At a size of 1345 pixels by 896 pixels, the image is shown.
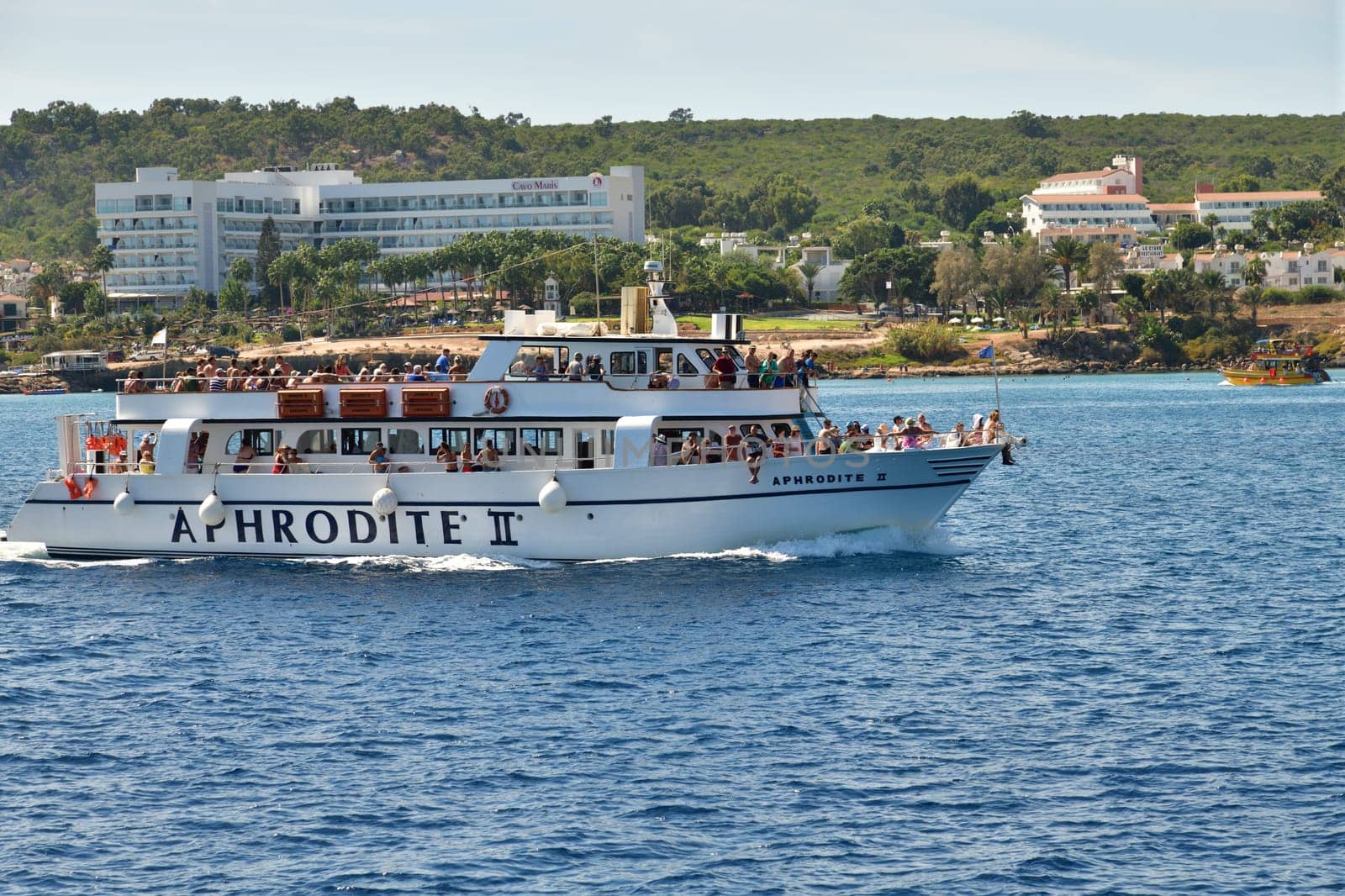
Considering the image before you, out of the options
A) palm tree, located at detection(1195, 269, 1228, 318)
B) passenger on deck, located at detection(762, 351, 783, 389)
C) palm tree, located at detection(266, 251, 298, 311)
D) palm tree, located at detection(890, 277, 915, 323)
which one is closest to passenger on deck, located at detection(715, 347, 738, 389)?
passenger on deck, located at detection(762, 351, 783, 389)

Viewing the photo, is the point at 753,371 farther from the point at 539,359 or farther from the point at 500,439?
the point at 500,439

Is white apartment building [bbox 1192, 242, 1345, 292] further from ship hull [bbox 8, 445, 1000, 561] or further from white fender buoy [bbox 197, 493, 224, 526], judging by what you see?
white fender buoy [bbox 197, 493, 224, 526]

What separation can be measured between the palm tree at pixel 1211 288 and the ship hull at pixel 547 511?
142738mm

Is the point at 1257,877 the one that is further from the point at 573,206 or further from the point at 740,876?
the point at 573,206

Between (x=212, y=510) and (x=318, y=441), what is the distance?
3.16 meters

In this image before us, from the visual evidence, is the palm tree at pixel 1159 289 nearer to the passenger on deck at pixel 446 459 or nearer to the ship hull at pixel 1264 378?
the ship hull at pixel 1264 378

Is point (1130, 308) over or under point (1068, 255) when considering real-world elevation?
under

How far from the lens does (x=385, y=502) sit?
38.0 metres

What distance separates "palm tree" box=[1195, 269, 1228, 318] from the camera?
17188 cm

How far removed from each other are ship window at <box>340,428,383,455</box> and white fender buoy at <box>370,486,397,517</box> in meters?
2.42

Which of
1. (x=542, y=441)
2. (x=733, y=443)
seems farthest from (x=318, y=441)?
(x=733, y=443)

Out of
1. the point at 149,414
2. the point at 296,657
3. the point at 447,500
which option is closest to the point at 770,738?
the point at 296,657

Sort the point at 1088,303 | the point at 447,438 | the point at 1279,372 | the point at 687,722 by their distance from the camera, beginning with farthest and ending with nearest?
the point at 1088,303
the point at 1279,372
the point at 447,438
the point at 687,722

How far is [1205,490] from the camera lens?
197ft
